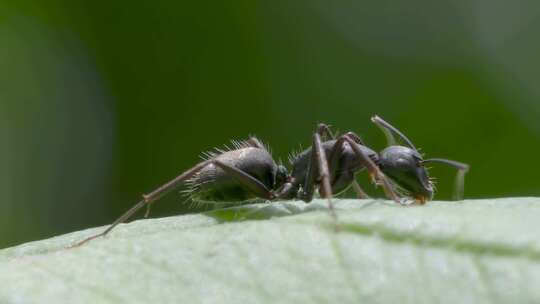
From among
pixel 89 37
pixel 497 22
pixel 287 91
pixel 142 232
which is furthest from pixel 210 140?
pixel 142 232

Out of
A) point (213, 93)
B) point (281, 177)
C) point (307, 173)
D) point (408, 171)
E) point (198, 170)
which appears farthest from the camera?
point (213, 93)

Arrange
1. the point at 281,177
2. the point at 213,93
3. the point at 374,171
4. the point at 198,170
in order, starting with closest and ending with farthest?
the point at 374,171
the point at 198,170
the point at 281,177
the point at 213,93

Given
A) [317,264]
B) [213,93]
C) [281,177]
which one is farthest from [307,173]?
[213,93]

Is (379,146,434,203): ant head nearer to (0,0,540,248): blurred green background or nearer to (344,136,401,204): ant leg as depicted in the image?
(344,136,401,204): ant leg

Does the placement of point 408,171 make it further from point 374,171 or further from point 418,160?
point 374,171

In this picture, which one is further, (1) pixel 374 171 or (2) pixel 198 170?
(2) pixel 198 170

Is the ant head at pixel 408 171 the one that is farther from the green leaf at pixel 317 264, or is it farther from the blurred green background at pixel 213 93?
the blurred green background at pixel 213 93
